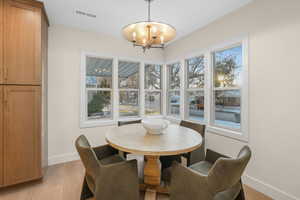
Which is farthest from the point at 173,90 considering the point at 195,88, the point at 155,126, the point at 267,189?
the point at 267,189

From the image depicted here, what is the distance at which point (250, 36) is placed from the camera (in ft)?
7.01

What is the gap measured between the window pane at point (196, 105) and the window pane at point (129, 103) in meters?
1.34

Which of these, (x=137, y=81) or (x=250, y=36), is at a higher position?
(x=250, y=36)

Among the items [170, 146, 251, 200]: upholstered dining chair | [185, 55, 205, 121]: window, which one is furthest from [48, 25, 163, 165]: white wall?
→ [170, 146, 251, 200]: upholstered dining chair

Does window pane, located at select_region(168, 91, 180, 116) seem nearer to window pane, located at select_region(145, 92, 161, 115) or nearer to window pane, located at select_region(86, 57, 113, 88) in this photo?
window pane, located at select_region(145, 92, 161, 115)

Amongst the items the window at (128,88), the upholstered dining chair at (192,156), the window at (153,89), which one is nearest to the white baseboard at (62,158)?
the window at (128,88)

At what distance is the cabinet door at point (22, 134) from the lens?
6.44ft

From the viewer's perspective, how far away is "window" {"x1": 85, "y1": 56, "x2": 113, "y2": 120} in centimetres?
323

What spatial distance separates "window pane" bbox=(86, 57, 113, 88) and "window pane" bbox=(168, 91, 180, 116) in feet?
5.48

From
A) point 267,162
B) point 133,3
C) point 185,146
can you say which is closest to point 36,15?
point 133,3

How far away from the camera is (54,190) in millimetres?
2014

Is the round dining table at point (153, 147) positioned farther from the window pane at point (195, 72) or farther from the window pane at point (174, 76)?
the window pane at point (174, 76)

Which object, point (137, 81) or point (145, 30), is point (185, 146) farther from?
point (137, 81)

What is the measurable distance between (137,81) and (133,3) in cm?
193
